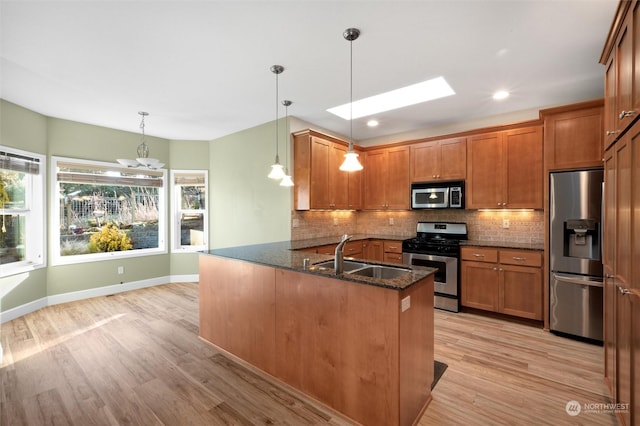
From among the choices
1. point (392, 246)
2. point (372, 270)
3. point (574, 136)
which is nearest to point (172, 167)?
point (392, 246)

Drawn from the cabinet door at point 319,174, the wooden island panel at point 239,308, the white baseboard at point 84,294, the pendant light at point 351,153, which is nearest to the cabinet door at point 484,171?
the cabinet door at point 319,174

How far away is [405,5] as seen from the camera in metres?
1.91

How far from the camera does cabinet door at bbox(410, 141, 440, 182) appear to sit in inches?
171

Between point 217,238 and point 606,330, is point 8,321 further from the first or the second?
point 606,330

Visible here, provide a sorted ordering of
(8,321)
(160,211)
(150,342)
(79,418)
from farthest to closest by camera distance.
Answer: (160,211)
(8,321)
(150,342)
(79,418)

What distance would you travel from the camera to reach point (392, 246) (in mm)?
4484

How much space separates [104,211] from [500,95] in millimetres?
6060

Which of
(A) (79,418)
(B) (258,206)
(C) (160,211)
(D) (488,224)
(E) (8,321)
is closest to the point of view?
(A) (79,418)

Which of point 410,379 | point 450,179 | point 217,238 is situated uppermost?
point 450,179

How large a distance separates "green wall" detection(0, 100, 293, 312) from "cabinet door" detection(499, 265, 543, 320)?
2.91 metres

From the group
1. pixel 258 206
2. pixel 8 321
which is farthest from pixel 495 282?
pixel 8 321

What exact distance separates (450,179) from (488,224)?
86cm

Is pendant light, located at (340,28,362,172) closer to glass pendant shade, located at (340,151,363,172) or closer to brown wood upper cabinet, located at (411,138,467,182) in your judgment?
glass pendant shade, located at (340,151,363,172)

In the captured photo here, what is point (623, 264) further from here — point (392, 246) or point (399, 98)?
point (392, 246)
